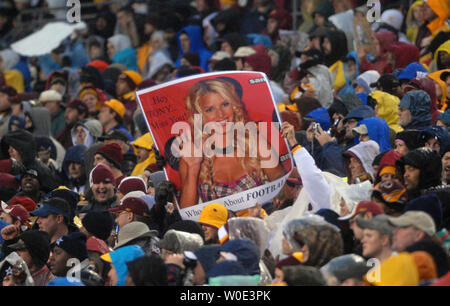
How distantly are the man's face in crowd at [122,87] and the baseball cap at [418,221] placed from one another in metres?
9.38

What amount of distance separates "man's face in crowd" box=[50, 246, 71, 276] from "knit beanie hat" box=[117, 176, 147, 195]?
1868mm

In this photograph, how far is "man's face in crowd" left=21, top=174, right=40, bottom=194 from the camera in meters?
11.7

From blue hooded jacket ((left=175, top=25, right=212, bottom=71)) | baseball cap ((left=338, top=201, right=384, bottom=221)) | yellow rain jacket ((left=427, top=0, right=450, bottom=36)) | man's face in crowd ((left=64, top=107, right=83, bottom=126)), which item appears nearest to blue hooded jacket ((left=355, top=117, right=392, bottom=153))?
baseball cap ((left=338, top=201, right=384, bottom=221))

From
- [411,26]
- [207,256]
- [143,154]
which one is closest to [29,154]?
[143,154]

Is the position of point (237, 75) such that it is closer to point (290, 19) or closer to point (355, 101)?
point (355, 101)

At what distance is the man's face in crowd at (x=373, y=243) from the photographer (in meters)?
7.02

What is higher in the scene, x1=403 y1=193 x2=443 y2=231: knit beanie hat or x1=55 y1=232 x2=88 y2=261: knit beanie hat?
x1=403 y1=193 x2=443 y2=231: knit beanie hat

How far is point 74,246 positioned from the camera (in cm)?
872

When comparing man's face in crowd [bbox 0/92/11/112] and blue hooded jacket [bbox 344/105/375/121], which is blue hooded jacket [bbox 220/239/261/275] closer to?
blue hooded jacket [bbox 344/105/375/121]

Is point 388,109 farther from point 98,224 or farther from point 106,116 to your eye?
point 106,116

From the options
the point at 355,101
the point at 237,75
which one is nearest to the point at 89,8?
the point at 355,101

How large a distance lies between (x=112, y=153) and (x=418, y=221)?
18.0ft

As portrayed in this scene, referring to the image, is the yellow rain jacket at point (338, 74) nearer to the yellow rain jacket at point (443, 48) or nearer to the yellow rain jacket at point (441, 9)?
the yellow rain jacket at point (441, 9)
